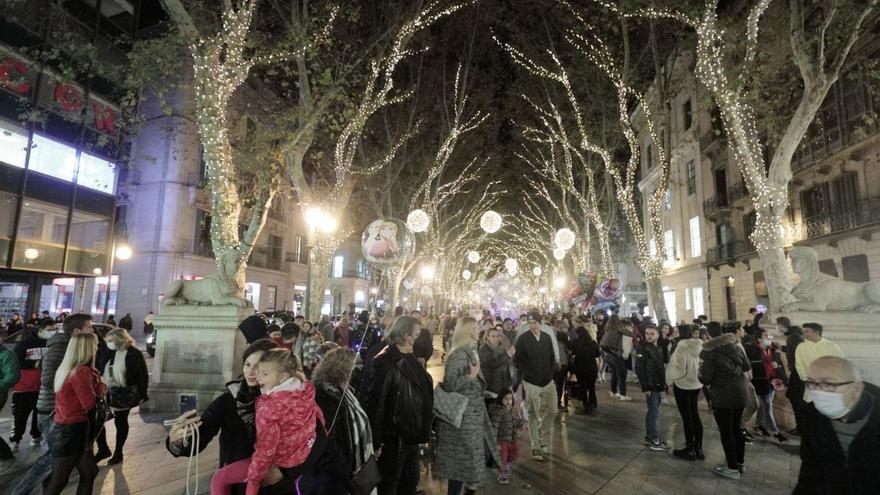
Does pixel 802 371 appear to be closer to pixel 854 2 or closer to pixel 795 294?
pixel 795 294

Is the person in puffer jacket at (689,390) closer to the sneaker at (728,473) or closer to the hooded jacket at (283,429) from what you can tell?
the sneaker at (728,473)

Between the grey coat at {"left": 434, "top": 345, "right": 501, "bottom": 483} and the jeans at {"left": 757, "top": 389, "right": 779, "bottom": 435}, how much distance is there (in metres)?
5.92

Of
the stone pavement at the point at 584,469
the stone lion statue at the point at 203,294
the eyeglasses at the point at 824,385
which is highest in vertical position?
the stone lion statue at the point at 203,294

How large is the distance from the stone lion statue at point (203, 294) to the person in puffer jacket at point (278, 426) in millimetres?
6181

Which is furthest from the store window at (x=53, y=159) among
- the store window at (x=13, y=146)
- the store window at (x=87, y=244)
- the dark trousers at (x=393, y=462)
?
the dark trousers at (x=393, y=462)

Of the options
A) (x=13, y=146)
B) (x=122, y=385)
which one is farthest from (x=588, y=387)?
(x=13, y=146)

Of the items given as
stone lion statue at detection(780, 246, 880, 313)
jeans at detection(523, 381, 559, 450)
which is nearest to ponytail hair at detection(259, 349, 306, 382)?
jeans at detection(523, 381, 559, 450)

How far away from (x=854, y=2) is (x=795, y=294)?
849 centimetres

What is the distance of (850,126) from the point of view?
17812 millimetres

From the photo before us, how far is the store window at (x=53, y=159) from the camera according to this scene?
60.0ft

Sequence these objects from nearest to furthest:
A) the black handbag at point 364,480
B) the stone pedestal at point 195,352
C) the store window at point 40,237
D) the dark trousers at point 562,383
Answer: the black handbag at point 364,480 < the stone pedestal at point 195,352 < the dark trousers at point 562,383 < the store window at point 40,237

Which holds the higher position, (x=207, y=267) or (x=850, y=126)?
(x=850, y=126)

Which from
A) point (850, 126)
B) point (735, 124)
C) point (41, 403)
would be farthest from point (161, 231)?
point (850, 126)

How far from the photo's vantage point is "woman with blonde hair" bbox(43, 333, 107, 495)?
3.99m
